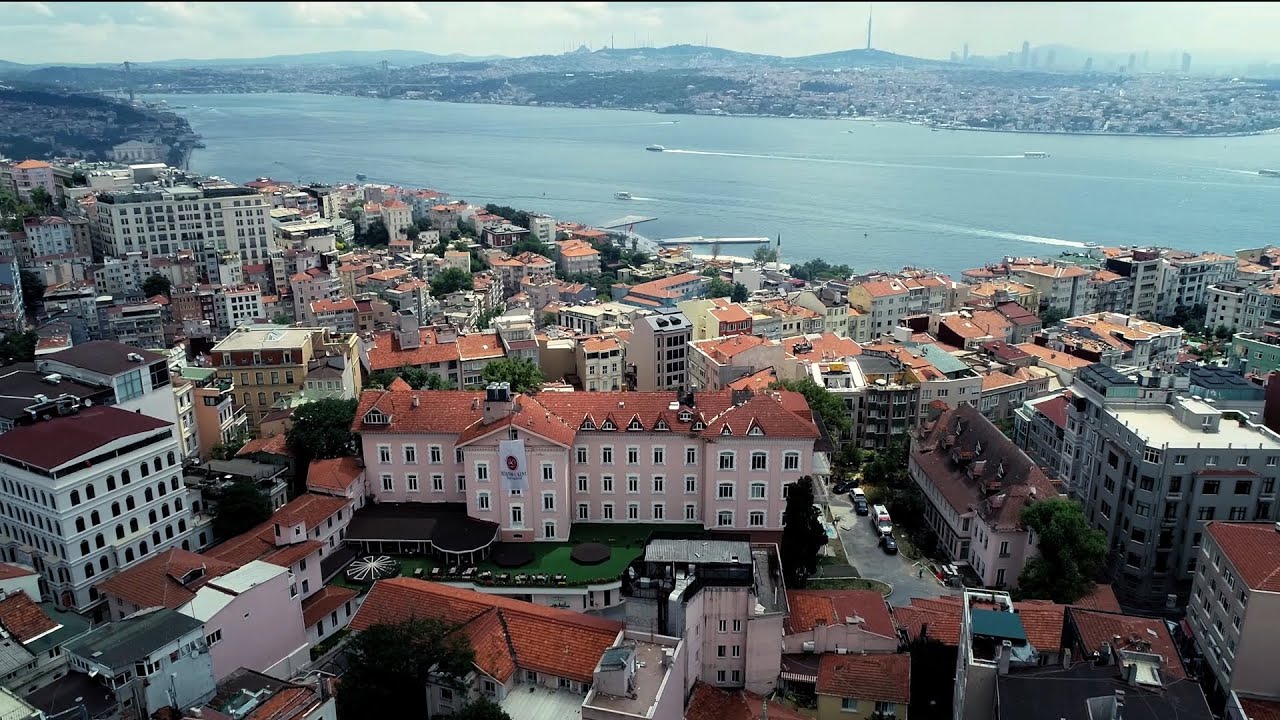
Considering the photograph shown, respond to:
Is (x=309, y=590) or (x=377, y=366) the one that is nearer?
(x=309, y=590)

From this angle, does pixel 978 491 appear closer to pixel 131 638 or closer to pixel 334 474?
pixel 334 474

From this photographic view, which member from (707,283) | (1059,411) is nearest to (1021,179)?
(707,283)

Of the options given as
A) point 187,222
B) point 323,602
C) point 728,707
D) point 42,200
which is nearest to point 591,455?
point 323,602

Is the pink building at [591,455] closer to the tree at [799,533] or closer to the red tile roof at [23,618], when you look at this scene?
the tree at [799,533]

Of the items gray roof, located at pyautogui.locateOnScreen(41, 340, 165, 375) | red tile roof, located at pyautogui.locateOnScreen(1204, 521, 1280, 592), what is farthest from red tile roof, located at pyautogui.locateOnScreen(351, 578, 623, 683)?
red tile roof, located at pyautogui.locateOnScreen(1204, 521, 1280, 592)

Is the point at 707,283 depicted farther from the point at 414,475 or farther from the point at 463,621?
the point at 463,621

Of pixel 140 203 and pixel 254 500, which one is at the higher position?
pixel 140 203
